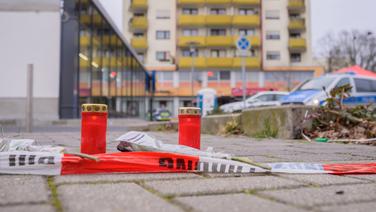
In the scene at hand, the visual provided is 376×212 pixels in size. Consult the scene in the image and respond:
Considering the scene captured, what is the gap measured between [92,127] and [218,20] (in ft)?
136

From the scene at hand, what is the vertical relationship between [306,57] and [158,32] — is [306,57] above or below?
below

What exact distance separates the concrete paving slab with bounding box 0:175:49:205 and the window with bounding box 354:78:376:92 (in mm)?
10425

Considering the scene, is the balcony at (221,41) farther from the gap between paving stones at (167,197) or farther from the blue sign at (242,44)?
the gap between paving stones at (167,197)

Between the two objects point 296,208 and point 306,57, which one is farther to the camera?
point 306,57

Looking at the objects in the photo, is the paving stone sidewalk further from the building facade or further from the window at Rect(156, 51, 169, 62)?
the window at Rect(156, 51, 169, 62)

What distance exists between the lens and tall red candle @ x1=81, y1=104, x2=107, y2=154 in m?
2.46

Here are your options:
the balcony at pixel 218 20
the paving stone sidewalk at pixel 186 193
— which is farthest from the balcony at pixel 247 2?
the paving stone sidewalk at pixel 186 193

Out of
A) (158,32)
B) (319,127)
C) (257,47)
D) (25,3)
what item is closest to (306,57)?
(257,47)

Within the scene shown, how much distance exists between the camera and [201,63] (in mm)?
41719

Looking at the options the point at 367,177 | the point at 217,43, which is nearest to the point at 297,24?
the point at 217,43

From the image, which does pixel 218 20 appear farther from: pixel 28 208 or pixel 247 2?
pixel 28 208

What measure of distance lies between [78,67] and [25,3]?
2.34 m

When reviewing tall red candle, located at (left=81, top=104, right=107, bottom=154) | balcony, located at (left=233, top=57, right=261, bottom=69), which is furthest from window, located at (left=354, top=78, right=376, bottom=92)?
balcony, located at (left=233, top=57, right=261, bottom=69)

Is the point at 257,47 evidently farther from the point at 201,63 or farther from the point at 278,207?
the point at 278,207
